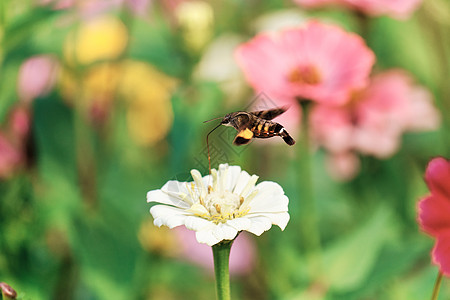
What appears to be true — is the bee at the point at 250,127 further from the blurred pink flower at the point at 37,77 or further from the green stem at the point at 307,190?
the blurred pink flower at the point at 37,77

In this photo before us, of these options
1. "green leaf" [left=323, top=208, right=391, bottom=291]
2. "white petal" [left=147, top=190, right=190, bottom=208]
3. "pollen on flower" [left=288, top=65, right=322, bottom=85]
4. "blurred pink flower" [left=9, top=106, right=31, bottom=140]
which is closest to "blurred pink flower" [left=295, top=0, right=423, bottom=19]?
"pollen on flower" [left=288, top=65, right=322, bottom=85]

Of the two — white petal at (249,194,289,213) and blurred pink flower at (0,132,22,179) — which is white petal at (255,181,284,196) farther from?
blurred pink flower at (0,132,22,179)

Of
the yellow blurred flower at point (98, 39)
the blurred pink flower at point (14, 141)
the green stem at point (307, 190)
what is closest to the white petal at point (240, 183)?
the green stem at point (307, 190)

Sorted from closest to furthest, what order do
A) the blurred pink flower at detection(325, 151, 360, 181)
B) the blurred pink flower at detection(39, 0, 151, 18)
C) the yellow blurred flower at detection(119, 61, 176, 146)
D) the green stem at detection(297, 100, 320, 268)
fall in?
the green stem at detection(297, 100, 320, 268)
the blurred pink flower at detection(39, 0, 151, 18)
the blurred pink flower at detection(325, 151, 360, 181)
the yellow blurred flower at detection(119, 61, 176, 146)

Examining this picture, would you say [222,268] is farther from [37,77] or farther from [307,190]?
[37,77]

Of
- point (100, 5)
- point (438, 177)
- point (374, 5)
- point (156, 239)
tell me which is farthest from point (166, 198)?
point (100, 5)

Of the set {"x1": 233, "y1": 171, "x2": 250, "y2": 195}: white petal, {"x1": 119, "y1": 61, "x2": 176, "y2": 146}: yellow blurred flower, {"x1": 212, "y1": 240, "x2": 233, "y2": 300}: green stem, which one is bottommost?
{"x1": 212, "y1": 240, "x2": 233, "y2": 300}: green stem

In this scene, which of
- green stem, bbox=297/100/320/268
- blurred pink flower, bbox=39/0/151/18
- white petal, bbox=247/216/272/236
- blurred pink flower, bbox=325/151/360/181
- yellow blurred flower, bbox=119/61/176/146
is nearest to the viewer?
white petal, bbox=247/216/272/236
